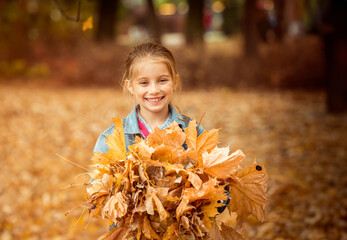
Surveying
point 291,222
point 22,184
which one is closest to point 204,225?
point 291,222

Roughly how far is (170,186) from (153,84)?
599 millimetres

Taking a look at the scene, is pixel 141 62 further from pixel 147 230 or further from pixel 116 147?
pixel 147 230

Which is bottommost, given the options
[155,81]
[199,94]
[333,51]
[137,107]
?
[199,94]

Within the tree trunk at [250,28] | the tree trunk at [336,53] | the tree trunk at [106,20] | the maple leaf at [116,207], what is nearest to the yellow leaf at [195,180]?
the maple leaf at [116,207]

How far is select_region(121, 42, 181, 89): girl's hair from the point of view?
2.08 m

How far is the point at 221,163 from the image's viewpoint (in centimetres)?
165

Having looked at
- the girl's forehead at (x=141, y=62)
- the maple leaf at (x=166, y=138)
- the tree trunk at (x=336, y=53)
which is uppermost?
the girl's forehead at (x=141, y=62)

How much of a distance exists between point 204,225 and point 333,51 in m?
6.13

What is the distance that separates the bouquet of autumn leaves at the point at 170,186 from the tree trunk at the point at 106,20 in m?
13.9

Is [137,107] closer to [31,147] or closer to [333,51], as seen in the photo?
[31,147]

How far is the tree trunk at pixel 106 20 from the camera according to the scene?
15.3m

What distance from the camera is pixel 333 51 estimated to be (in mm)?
7023

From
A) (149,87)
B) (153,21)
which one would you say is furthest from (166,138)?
(153,21)

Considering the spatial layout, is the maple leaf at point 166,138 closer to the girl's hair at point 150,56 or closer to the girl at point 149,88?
the girl at point 149,88
